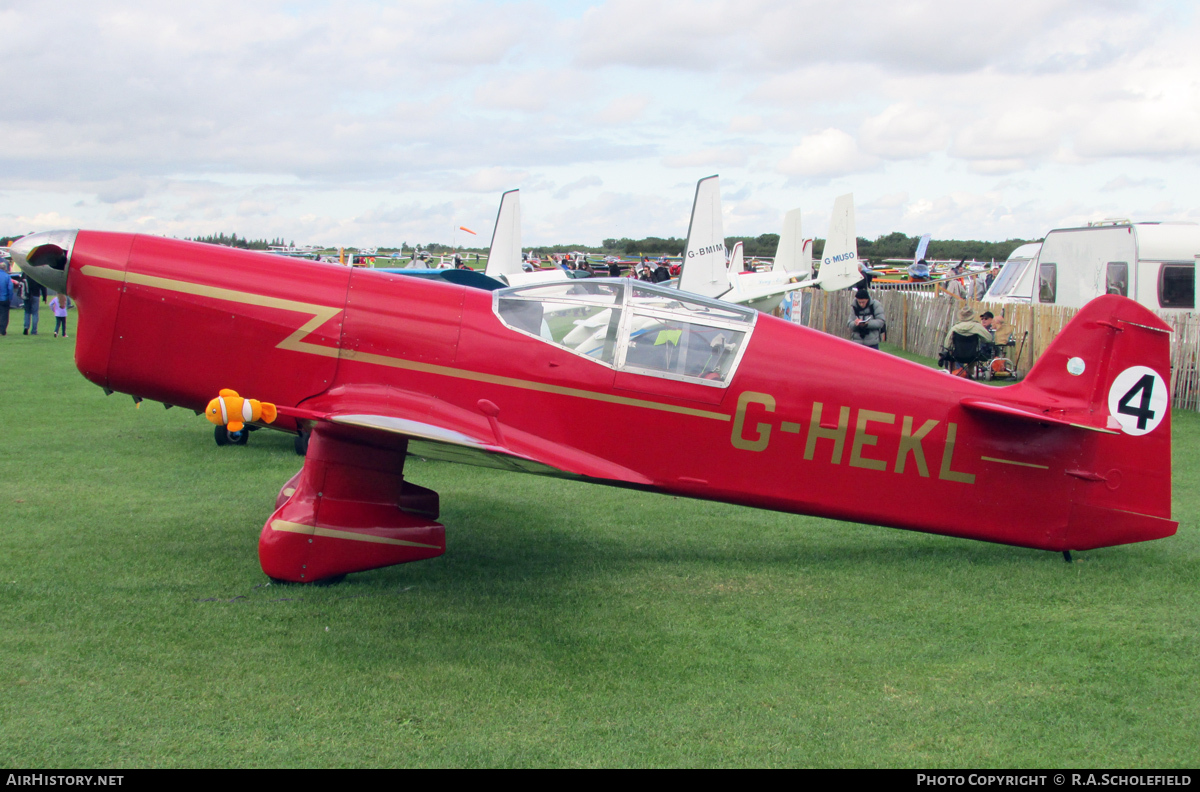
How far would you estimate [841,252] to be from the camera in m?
21.6

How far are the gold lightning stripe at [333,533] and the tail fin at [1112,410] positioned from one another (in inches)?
157

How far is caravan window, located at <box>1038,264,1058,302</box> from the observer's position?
1673 centimetres

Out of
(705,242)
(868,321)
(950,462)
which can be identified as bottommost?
(950,462)

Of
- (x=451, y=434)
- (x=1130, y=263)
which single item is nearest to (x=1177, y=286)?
(x=1130, y=263)

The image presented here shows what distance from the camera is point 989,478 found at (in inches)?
220

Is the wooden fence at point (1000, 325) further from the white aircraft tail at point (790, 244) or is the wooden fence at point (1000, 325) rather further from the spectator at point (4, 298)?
the spectator at point (4, 298)

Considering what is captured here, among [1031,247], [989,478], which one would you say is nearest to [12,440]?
[989,478]

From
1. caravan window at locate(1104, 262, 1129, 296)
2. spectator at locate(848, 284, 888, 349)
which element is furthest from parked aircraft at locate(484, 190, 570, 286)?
caravan window at locate(1104, 262, 1129, 296)

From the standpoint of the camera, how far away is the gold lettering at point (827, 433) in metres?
5.41

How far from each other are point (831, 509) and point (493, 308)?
2.45 metres

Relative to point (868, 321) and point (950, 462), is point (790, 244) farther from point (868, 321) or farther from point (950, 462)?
point (950, 462)

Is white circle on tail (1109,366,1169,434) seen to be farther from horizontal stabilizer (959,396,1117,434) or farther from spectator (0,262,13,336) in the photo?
spectator (0,262,13,336)

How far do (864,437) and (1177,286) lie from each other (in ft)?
39.2

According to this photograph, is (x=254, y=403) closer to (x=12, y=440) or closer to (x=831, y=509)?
(x=831, y=509)
